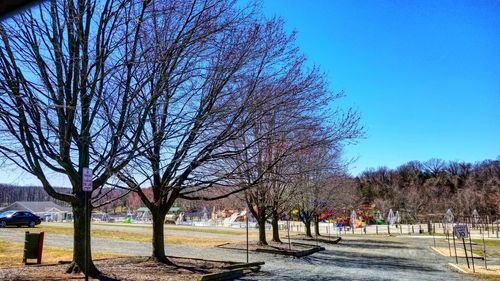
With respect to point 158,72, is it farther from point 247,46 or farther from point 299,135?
point 299,135

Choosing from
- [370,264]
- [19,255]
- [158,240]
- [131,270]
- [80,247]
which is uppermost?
[80,247]

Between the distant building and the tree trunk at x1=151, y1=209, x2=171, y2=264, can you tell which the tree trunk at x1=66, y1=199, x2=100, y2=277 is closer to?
the tree trunk at x1=151, y1=209, x2=171, y2=264

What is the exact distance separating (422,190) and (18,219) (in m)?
94.2

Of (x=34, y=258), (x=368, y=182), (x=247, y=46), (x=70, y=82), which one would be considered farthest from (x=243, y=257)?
(x=368, y=182)

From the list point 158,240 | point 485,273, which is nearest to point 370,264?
point 485,273

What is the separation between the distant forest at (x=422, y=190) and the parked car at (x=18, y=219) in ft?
80.4

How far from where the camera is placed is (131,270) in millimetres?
13633

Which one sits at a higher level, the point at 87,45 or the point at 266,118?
the point at 87,45

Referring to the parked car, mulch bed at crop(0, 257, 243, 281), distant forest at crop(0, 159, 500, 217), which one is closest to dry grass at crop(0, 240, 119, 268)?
mulch bed at crop(0, 257, 243, 281)

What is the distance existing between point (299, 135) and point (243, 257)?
272 inches

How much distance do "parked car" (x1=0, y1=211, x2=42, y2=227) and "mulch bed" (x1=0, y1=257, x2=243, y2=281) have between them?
80.8 feet

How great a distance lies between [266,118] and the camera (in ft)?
50.9

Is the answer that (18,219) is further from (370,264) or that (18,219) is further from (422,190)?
(422,190)

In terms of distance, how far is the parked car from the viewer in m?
36.6
